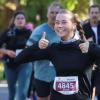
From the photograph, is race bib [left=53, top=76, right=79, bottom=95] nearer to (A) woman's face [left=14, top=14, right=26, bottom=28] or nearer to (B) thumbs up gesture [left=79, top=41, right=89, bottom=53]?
(B) thumbs up gesture [left=79, top=41, right=89, bottom=53]

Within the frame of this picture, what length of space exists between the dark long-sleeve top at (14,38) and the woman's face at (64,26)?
358 cm

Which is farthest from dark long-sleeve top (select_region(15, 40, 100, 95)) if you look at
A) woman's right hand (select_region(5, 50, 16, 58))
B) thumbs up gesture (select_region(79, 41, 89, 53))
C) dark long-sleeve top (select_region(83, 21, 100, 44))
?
woman's right hand (select_region(5, 50, 16, 58))

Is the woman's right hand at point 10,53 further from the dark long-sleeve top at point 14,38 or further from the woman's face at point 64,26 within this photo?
the woman's face at point 64,26

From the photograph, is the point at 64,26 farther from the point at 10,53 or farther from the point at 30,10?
the point at 30,10

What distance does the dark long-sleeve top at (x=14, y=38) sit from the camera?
9.09 meters

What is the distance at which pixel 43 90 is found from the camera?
7211 mm

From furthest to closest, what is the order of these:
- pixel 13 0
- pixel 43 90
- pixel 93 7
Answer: pixel 13 0 < pixel 93 7 < pixel 43 90

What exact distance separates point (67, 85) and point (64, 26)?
59 centimetres

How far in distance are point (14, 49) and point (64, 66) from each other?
3.80 m

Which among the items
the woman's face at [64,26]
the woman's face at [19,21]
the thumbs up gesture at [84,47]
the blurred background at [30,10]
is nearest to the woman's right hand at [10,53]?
the woman's face at [19,21]

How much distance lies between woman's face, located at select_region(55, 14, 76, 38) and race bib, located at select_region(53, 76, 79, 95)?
427 mm

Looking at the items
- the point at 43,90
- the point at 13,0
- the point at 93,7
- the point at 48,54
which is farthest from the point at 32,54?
the point at 13,0

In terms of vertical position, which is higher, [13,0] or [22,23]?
[13,0]

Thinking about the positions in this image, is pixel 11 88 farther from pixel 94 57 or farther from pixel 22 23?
pixel 94 57
